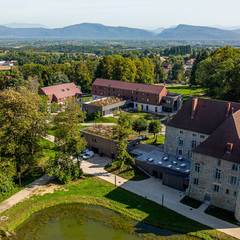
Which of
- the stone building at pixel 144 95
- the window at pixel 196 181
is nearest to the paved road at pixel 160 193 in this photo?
the window at pixel 196 181

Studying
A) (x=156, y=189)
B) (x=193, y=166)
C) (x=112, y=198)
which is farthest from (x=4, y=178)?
(x=193, y=166)

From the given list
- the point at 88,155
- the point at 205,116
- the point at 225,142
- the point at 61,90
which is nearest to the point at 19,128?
the point at 88,155

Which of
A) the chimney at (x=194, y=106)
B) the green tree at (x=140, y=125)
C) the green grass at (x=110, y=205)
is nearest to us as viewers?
the green grass at (x=110, y=205)

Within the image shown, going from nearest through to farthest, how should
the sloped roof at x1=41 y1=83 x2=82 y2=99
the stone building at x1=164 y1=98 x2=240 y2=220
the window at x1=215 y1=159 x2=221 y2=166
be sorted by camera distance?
the stone building at x1=164 y1=98 x2=240 y2=220 → the window at x1=215 y1=159 x2=221 y2=166 → the sloped roof at x1=41 y1=83 x2=82 y2=99

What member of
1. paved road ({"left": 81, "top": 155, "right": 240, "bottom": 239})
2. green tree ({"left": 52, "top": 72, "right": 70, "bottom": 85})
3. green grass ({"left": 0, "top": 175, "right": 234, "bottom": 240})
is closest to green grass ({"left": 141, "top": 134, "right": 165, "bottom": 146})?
paved road ({"left": 81, "top": 155, "right": 240, "bottom": 239})

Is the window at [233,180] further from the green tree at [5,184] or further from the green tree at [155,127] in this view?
the green tree at [5,184]

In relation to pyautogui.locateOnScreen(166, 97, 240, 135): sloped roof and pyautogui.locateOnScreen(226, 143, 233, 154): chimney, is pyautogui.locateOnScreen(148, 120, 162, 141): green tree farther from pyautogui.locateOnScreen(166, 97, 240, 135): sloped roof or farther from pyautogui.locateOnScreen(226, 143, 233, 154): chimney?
pyautogui.locateOnScreen(226, 143, 233, 154): chimney

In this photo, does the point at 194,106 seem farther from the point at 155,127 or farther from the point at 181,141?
the point at 155,127
